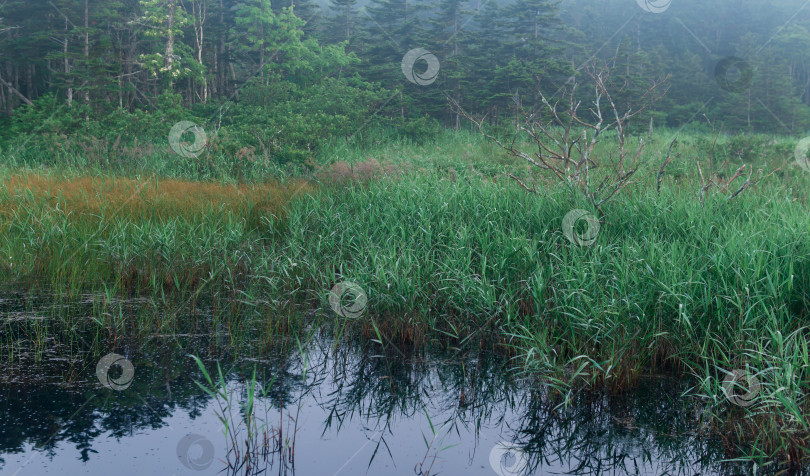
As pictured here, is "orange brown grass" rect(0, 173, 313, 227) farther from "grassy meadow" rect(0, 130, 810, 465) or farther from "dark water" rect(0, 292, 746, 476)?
"dark water" rect(0, 292, 746, 476)

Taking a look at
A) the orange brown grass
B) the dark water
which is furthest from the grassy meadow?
the dark water

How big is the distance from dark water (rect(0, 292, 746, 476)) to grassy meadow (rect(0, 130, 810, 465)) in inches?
8.3

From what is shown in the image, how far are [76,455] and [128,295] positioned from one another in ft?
9.13

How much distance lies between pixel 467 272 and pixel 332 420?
218 centimetres

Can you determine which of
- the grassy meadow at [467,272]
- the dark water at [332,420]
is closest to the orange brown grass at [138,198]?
the grassy meadow at [467,272]

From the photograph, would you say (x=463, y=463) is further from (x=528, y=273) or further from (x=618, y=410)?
(x=528, y=273)

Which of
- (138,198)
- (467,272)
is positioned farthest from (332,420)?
(138,198)

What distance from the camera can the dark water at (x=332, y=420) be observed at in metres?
3.06

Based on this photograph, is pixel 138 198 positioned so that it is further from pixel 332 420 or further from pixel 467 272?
pixel 332 420

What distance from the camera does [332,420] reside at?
3.54 meters

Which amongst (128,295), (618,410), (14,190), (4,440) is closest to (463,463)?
(618,410)

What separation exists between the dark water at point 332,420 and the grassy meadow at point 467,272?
0.21m

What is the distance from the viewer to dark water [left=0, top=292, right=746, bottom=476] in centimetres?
306

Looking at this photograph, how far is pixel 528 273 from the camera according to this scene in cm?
526
